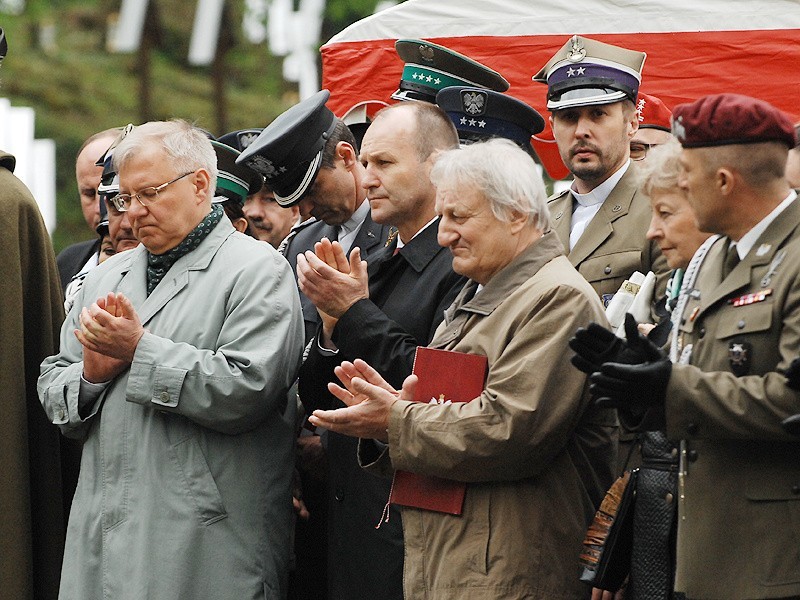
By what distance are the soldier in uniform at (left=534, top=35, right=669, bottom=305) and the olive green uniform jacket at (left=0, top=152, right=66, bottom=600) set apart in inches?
79.9

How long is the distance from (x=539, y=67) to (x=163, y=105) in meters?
12.9

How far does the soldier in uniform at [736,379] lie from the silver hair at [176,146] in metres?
1.96

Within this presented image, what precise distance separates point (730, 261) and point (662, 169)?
15.7 inches

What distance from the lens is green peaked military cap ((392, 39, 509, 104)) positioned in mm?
5738

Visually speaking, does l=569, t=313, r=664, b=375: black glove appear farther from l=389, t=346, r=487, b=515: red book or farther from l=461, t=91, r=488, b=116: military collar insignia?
l=461, t=91, r=488, b=116: military collar insignia

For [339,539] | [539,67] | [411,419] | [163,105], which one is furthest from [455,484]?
[163,105]

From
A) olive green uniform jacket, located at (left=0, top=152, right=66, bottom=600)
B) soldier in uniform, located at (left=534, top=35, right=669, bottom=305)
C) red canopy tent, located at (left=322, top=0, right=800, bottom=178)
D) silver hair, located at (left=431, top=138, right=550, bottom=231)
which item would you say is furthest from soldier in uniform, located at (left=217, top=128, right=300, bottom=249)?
silver hair, located at (left=431, top=138, right=550, bottom=231)

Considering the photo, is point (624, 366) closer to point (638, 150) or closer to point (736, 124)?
point (736, 124)

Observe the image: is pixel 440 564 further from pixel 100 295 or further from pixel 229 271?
pixel 100 295

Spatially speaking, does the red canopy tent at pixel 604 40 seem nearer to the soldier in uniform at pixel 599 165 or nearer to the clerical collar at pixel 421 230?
the soldier in uniform at pixel 599 165

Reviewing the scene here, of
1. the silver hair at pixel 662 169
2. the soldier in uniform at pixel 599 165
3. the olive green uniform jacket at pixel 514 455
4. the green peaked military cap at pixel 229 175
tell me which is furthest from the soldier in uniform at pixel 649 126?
the olive green uniform jacket at pixel 514 455

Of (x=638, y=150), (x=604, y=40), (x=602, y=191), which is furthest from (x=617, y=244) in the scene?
(x=604, y=40)

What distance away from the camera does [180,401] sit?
14.8ft

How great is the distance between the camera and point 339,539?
4754 millimetres
